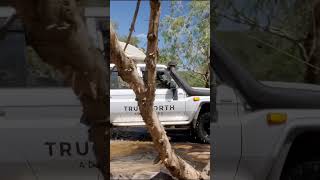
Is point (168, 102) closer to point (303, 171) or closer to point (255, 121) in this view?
point (303, 171)

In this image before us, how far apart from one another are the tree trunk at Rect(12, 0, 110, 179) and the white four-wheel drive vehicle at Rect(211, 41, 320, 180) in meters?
0.75

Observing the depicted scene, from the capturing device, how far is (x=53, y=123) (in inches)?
114

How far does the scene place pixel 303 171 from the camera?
3.11 m

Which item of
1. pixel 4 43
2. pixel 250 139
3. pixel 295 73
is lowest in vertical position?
pixel 250 139

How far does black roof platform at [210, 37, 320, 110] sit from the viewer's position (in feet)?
9.61

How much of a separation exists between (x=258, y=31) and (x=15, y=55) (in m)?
1.52

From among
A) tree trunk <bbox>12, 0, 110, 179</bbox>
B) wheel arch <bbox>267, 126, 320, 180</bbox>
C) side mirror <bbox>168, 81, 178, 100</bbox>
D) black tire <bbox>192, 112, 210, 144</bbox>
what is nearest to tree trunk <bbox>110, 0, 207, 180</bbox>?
tree trunk <bbox>12, 0, 110, 179</bbox>

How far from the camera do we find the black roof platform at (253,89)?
2928 millimetres

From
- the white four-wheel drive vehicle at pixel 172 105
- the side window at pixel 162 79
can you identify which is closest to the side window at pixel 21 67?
the white four-wheel drive vehicle at pixel 172 105

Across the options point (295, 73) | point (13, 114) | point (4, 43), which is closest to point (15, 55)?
point (4, 43)

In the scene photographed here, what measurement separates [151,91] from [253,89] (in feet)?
4.19

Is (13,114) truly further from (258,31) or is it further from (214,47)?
(258,31)

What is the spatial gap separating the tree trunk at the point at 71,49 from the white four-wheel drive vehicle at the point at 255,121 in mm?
746

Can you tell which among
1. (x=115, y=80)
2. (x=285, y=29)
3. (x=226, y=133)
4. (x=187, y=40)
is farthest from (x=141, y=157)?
(x=285, y=29)
